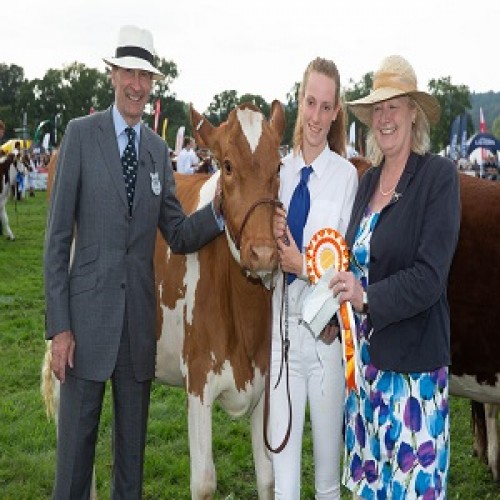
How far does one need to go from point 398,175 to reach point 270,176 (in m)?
0.56

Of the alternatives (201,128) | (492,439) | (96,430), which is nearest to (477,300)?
(492,439)

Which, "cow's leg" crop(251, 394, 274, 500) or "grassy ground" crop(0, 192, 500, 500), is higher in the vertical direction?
"cow's leg" crop(251, 394, 274, 500)

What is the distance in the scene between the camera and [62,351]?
119 inches

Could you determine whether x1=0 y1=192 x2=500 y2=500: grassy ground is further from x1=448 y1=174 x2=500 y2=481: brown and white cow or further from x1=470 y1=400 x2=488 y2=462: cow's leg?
x1=448 y1=174 x2=500 y2=481: brown and white cow

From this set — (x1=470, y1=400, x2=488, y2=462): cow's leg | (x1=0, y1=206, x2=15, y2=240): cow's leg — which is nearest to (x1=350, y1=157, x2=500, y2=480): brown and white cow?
(x1=470, y1=400, x2=488, y2=462): cow's leg

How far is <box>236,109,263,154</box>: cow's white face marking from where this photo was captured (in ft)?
10.2

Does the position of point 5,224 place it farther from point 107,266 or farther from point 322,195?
point 322,195

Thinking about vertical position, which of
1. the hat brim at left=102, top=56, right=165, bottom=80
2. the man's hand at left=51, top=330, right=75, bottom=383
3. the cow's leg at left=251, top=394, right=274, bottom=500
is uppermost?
the hat brim at left=102, top=56, right=165, bottom=80

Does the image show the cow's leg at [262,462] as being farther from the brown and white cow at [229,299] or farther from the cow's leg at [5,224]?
the cow's leg at [5,224]

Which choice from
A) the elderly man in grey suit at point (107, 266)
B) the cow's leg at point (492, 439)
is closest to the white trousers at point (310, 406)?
the elderly man in grey suit at point (107, 266)

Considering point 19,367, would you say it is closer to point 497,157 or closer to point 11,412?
point 11,412

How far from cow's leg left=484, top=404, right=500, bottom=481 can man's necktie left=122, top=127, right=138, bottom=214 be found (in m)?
3.17

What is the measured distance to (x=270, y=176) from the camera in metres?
3.05

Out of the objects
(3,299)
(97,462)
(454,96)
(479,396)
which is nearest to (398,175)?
(479,396)
